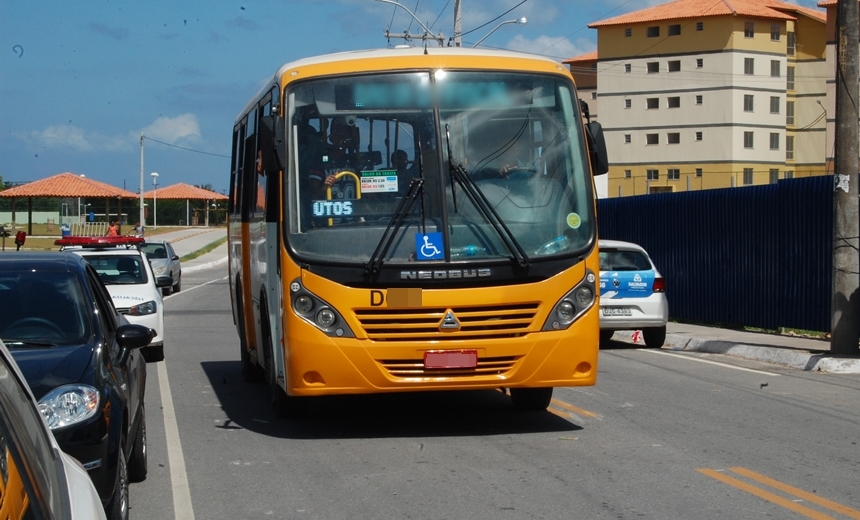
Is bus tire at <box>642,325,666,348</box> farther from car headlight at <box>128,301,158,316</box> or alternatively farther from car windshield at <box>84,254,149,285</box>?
car windshield at <box>84,254,149,285</box>

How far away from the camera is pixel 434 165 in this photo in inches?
352

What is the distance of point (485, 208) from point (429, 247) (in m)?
0.55

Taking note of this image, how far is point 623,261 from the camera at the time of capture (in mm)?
16953

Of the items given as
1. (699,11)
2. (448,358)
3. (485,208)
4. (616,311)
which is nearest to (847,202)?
Result: (616,311)

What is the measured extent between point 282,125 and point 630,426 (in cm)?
381

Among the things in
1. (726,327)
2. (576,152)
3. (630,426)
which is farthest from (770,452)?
(726,327)

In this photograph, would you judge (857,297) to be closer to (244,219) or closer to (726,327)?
(726,327)

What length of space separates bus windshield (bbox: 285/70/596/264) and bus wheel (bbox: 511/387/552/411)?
1.66m

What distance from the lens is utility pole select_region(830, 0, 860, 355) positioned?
13984mm

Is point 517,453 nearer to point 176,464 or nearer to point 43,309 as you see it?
point 176,464

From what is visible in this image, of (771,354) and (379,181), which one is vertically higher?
(379,181)

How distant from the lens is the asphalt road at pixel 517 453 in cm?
666

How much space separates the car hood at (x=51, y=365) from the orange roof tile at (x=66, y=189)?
67812 mm

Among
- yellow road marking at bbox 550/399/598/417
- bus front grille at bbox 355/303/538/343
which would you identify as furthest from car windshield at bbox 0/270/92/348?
yellow road marking at bbox 550/399/598/417
